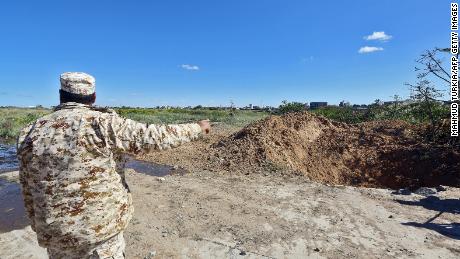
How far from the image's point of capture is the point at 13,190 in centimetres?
863

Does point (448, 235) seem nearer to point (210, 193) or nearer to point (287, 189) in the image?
point (287, 189)

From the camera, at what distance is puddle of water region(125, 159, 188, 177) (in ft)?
Answer: 34.7

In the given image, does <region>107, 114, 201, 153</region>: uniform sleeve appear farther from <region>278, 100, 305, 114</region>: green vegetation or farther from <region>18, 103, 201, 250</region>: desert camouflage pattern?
<region>278, 100, 305, 114</region>: green vegetation

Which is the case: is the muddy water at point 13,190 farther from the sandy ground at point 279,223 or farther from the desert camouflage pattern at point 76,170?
the desert camouflage pattern at point 76,170

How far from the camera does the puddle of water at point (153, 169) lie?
34.7 ft

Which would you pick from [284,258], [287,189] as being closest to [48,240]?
[284,258]

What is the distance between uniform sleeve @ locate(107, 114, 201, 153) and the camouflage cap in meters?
0.27

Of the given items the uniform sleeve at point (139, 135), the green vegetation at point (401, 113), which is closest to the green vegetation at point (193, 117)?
the green vegetation at point (401, 113)

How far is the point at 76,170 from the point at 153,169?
8.85m

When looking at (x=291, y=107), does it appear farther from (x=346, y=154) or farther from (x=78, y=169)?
(x=78, y=169)

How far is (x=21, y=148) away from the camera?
101 inches

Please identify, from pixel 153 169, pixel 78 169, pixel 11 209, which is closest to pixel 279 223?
pixel 78 169

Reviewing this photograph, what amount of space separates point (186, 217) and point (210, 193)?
1.59 meters

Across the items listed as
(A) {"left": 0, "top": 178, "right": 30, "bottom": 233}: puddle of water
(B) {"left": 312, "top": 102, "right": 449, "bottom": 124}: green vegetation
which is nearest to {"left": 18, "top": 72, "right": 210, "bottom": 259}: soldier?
(A) {"left": 0, "top": 178, "right": 30, "bottom": 233}: puddle of water
